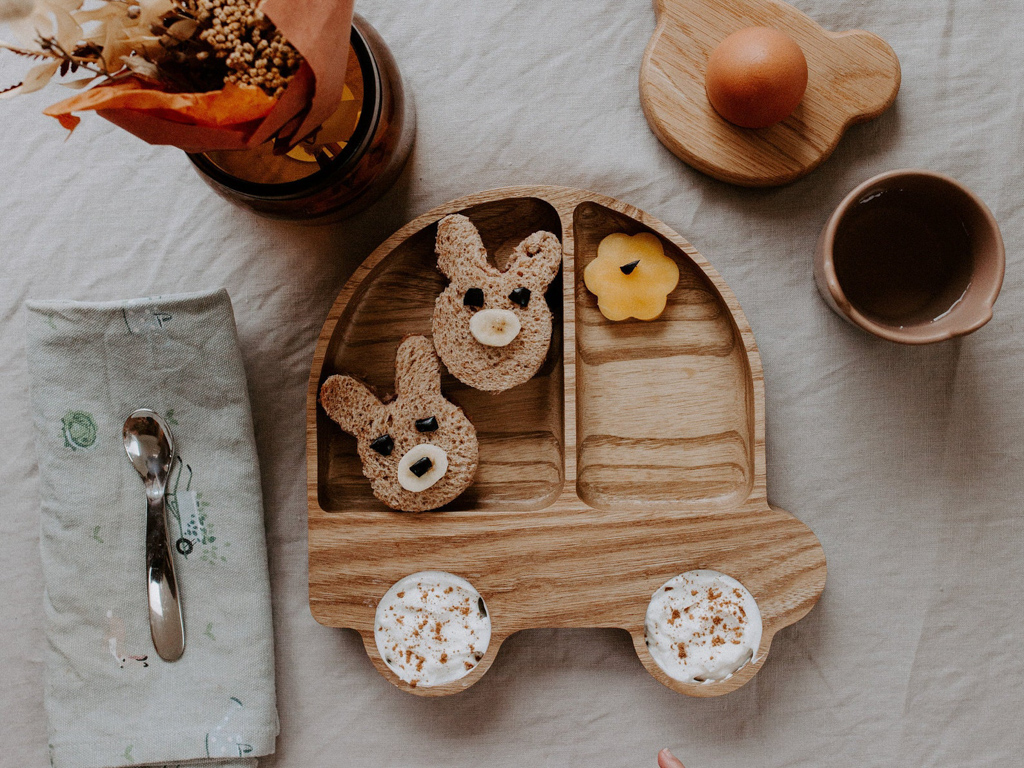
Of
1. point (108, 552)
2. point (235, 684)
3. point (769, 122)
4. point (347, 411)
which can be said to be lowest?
point (235, 684)

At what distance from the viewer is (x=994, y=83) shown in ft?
3.69

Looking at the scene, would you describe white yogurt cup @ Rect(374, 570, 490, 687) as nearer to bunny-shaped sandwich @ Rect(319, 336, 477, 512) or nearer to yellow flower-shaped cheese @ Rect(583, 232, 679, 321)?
bunny-shaped sandwich @ Rect(319, 336, 477, 512)

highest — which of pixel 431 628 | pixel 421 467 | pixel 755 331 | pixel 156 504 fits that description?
pixel 755 331

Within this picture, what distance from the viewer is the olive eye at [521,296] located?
103 cm

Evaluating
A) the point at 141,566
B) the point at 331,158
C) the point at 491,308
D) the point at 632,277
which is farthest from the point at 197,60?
the point at 141,566

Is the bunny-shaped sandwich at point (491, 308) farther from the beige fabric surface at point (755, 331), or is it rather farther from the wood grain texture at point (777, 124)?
the wood grain texture at point (777, 124)

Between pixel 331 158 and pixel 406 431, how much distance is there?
1.28 feet

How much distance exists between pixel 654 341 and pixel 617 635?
47 centimetres

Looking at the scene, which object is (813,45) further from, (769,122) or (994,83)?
(994,83)

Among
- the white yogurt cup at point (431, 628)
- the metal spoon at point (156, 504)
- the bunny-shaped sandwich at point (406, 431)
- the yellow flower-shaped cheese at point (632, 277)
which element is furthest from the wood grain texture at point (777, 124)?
the metal spoon at point (156, 504)

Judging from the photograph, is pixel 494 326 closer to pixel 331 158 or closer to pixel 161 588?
pixel 331 158

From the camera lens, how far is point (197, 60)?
0.68 m

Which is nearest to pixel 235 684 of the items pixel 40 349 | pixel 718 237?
pixel 40 349

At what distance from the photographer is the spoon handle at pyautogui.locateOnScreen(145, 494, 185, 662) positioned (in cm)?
107
